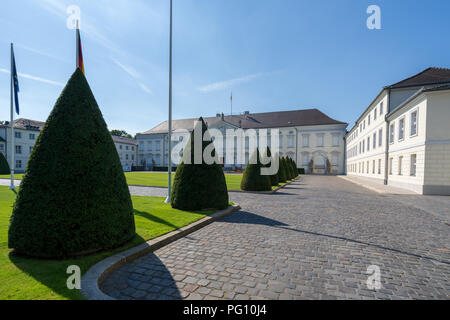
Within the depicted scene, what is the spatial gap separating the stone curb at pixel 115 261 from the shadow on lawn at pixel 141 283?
11 cm

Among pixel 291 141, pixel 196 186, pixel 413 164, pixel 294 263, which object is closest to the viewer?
pixel 294 263

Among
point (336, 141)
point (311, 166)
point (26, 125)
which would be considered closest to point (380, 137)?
point (336, 141)

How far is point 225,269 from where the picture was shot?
12.8 ft

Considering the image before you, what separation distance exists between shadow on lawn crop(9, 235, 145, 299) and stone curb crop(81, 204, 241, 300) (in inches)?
4.4

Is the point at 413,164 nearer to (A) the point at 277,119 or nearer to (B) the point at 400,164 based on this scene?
(B) the point at 400,164

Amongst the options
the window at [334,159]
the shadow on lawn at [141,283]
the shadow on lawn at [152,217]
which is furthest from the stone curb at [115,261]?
the window at [334,159]

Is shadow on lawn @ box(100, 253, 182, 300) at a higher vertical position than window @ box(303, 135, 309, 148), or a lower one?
lower

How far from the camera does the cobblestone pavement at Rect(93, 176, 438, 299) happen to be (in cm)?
321

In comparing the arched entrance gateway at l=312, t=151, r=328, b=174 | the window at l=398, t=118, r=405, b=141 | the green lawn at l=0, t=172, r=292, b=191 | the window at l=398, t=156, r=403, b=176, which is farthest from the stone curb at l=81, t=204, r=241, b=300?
the arched entrance gateway at l=312, t=151, r=328, b=174

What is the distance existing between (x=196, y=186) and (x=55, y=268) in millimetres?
5366

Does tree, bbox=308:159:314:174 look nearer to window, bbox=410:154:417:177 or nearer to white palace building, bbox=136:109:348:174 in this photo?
white palace building, bbox=136:109:348:174

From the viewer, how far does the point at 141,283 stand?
3.41m

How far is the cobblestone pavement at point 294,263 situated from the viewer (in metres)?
3.21
